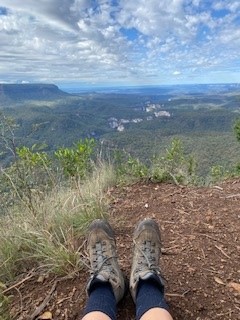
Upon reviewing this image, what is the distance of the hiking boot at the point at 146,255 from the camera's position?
174cm

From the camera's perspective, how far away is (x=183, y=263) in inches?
82.2

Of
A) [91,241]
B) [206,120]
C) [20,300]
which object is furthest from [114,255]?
[206,120]

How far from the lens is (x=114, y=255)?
196cm

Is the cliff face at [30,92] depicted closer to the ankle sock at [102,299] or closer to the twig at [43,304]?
the twig at [43,304]

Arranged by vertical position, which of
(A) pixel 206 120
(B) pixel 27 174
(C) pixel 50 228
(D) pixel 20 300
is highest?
(B) pixel 27 174

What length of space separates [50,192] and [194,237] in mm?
1263

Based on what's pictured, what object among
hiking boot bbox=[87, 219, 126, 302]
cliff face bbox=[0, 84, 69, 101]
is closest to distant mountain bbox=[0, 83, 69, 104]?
cliff face bbox=[0, 84, 69, 101]

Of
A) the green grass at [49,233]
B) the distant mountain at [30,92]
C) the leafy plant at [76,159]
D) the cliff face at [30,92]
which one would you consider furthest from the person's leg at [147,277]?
the cliff face at [30,92]

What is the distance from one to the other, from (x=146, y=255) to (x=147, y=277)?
0.20m

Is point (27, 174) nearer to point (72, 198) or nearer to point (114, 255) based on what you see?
point (72, 198)

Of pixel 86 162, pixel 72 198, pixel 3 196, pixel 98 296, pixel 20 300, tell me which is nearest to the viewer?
pixel 98 296

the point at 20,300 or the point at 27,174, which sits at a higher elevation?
the point at 27,174

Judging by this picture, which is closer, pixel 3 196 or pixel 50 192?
pixel 3 196

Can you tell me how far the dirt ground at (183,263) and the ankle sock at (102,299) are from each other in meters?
0.15
